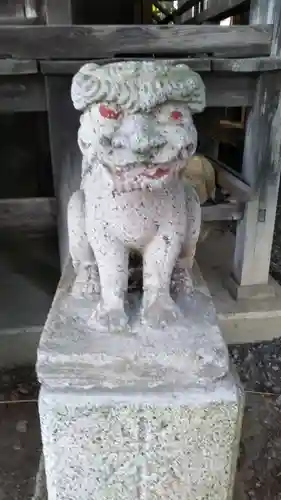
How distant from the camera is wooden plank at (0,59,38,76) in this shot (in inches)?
57.9

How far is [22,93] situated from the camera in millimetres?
1589

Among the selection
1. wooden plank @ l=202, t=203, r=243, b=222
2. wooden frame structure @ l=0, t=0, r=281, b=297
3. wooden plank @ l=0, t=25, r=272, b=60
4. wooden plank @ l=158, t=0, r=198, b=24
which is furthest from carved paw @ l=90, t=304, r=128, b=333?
wooden plank @ l=158, t=0, r=198, b=24

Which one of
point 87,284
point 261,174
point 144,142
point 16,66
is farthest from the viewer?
point 261,174

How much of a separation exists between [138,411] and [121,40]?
43.6 inches

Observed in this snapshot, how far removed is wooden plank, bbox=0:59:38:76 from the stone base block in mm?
986

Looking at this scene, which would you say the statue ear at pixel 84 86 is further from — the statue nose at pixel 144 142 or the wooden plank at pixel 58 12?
the wooden plank at pixel 58 12

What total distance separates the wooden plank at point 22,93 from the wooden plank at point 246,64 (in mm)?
545

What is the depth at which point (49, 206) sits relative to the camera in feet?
6.15

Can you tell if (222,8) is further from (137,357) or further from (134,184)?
(137,357)

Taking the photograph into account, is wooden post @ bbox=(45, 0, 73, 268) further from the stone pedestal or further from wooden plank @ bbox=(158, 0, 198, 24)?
wooden plank @ bbox=(158, 0, 198, 24)

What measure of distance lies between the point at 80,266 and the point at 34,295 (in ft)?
3.60

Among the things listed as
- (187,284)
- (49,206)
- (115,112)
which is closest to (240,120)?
(49,206)

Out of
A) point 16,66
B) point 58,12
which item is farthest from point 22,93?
point 58,12

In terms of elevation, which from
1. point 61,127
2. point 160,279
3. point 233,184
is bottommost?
point 233,184
